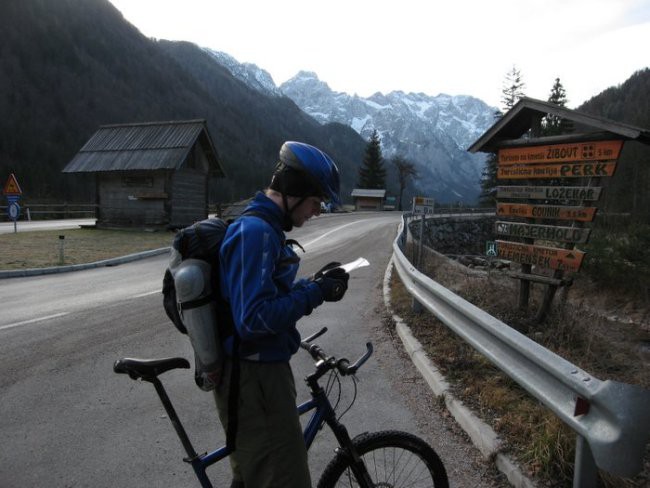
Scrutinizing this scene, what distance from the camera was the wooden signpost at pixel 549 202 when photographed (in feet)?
19.1

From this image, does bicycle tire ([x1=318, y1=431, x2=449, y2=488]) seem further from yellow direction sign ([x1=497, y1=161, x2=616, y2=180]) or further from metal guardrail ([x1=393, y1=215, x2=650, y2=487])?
yellow direction sign ([x1=497, y1=161, x2=616, y2=180])

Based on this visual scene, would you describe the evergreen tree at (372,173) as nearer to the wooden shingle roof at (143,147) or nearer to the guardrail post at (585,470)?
the wooden shingle roof at (143,147)

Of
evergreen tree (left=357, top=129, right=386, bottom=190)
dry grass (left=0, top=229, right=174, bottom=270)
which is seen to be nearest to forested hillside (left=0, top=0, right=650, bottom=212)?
evergreen tree (left=357, top=129, right=386, bottom=190)

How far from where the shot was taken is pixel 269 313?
5.85 ft

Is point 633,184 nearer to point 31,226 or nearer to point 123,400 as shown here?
point 123,400

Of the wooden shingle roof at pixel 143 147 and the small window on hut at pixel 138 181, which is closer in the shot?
the wooden shingle roof at pixel 143 147

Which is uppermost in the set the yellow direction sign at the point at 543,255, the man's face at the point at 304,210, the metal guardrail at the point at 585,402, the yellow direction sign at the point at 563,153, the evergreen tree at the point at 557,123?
the evergreen tree at the point at 557,123

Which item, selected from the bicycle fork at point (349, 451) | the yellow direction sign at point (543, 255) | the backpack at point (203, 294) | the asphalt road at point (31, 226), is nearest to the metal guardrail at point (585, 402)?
the bicycle fork at point (349, 451)

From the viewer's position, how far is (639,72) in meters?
90.6

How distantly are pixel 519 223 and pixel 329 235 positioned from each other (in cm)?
1832

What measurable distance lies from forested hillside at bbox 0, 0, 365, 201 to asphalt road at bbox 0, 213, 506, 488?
175ft

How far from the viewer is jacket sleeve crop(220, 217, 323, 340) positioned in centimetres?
178

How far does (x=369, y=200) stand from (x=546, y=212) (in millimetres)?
63650

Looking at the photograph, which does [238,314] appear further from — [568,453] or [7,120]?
[7,120]
